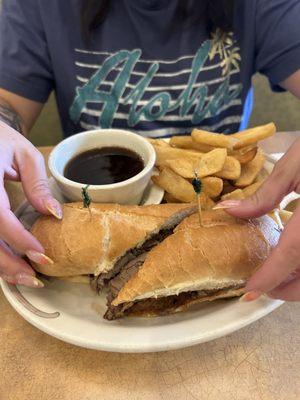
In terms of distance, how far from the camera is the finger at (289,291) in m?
0.83

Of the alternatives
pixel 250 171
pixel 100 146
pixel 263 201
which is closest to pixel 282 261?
pixel 263 201

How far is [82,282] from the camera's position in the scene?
1017 millimetres

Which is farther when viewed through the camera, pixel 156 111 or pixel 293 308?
pixel 156 111

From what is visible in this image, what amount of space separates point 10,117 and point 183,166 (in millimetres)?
697

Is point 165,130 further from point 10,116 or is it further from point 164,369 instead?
point 164,369

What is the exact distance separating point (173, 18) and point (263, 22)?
33cm

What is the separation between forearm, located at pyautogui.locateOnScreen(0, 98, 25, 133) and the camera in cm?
146

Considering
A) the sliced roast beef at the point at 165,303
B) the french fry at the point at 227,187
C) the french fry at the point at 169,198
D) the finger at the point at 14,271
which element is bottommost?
the sliced roast beef at the point at 165,303

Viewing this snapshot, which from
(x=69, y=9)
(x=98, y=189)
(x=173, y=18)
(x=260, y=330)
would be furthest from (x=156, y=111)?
(x=260, y=330)

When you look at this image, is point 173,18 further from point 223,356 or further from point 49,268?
point 223,356

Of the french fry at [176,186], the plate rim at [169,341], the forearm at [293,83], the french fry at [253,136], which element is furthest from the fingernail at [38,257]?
the forearm at [293,83]

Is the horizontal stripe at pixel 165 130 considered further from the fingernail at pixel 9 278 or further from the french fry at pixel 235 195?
the fingernail at pixel 9 278

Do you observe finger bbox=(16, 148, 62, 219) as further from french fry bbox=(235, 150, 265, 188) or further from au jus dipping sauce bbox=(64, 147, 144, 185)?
french fry bbox=(235, 150, 265, 188)

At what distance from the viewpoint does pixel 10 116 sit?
1.49 meters
